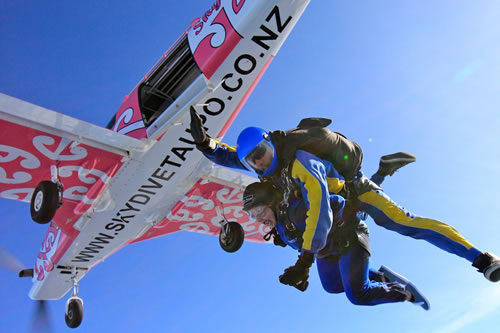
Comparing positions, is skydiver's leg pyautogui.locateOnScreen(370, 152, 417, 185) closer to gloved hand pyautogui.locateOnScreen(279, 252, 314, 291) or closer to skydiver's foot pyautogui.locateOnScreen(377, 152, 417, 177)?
skydiver's foot pyautogui.locateOnScreen(377, 152, 417, 177)

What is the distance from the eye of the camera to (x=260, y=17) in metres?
6.11

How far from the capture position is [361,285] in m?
4.66

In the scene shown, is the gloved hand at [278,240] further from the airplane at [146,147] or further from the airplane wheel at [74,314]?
the airplane wheel at [74,314]

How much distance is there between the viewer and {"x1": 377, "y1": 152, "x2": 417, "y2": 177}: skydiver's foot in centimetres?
498

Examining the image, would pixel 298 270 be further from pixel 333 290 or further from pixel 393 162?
pixel 393 162

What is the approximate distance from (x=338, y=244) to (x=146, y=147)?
3.90 metres

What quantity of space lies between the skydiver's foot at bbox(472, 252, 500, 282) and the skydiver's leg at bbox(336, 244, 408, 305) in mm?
958

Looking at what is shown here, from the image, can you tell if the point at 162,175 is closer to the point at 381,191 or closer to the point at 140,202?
the point at 140,202

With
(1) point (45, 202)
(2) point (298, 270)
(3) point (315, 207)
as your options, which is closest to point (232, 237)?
(1) point (45, 202)

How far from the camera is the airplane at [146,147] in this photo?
252 inches

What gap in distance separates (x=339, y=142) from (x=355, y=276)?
146 centimetres

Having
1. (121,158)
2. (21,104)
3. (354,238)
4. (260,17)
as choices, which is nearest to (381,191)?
(354,238)

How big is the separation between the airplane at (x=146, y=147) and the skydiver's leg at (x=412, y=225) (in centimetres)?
286

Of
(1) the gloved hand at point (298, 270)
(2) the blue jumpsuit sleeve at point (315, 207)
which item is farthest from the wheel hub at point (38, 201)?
(2) the blue jumpsuit sleeve at point (315, 207)
